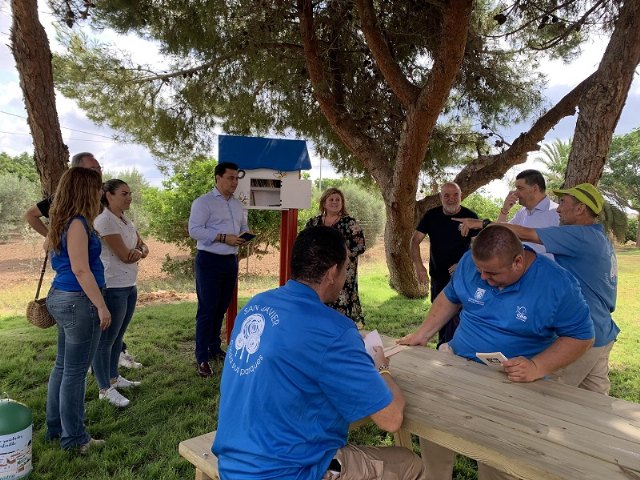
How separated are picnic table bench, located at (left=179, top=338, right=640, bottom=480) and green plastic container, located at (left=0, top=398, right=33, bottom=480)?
1125 millimetres

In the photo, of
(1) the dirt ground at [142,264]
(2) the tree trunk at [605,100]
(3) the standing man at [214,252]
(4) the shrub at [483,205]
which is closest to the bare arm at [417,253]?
(2) the tree trunk at [605,100]

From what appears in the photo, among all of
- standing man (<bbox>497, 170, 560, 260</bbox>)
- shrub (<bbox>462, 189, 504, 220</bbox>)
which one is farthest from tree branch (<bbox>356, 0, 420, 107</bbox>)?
shrub (<bbox>462, 189, 504, 220</bbox>)

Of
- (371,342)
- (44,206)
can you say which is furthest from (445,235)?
(44,206)

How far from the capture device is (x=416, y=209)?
763 centimetres

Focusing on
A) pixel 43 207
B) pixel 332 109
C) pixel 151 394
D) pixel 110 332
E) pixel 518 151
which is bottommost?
pixel 151 394

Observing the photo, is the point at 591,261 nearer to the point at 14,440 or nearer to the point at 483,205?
the point at 14,440

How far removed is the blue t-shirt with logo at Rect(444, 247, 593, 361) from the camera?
87.6 inches

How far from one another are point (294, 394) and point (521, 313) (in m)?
1.31

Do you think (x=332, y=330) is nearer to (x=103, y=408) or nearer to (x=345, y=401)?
(x=345, y=401)

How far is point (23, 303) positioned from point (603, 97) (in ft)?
35.9

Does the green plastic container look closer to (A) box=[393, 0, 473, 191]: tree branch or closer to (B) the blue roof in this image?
(B) the blue roof

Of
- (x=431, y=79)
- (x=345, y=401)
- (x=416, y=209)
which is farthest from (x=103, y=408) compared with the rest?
(x=416, y=209)

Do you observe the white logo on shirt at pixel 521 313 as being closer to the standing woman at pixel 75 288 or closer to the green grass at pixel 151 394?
the green grass at pixel 151 394

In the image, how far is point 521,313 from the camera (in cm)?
228
